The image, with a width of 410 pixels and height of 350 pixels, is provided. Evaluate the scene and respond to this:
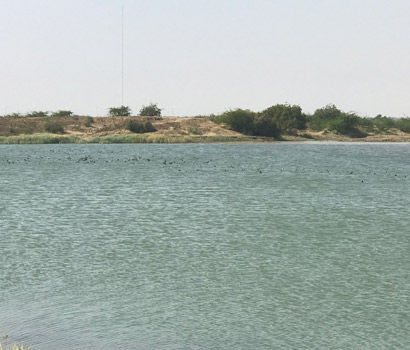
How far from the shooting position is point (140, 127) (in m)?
131

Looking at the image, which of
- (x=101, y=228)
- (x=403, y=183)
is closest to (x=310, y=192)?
(x=403, y=183)

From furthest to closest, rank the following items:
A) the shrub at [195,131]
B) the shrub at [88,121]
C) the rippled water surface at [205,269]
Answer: the shrub at [88,121] < the shrub at [195,131] < the rippled water surface at [205,269]

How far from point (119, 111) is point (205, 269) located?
135m

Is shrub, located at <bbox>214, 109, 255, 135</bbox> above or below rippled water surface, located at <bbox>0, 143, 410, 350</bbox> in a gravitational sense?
above

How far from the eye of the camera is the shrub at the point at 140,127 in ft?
428

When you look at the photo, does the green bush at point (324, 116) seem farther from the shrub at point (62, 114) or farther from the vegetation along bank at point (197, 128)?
the shrub at point (62, 114)

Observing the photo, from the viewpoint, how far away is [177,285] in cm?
1833

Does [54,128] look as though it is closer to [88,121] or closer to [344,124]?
[88,121]

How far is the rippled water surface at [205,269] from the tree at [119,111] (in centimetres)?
11093

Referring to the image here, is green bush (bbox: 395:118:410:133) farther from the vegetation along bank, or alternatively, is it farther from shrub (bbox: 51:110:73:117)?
shrub (bbox: 51:110:73:117)

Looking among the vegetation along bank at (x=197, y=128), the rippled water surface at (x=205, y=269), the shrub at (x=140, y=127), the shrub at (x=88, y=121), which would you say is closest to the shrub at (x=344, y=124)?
the vegetation along bank at (x=197, y=128)

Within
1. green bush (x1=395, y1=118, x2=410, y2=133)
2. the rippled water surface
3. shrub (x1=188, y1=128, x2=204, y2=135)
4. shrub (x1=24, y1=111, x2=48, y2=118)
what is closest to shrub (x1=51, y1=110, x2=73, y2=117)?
shrub (x1=24, y1=111, x2=48, y2=118)

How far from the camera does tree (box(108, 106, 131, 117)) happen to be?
6043 inches

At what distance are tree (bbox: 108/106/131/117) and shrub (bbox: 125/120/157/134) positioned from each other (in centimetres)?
2187
